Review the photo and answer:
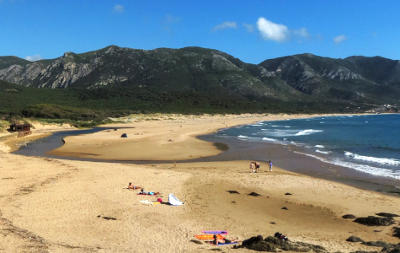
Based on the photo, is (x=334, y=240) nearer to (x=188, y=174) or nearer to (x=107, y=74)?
(x=188, y=174)

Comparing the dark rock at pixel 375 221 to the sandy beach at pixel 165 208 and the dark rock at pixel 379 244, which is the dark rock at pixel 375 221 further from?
the dark rock at pixel 379 244

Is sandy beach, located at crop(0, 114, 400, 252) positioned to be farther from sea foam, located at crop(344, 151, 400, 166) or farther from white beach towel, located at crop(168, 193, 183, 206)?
sea foam, located at crop(344, 151, 400, 166)

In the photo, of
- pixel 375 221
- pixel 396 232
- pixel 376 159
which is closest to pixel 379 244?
pixel 396 232

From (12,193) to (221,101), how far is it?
134 meters

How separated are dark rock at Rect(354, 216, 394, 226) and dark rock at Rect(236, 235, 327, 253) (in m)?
4.39

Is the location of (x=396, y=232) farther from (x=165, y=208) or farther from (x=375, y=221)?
(x=165, y=208)

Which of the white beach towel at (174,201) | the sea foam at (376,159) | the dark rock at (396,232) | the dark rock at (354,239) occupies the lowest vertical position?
the dark rock at (354,239)

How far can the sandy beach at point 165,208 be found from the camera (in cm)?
1279

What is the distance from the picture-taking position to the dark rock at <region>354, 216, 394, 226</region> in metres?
15.1

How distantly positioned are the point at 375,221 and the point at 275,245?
20.1 ft

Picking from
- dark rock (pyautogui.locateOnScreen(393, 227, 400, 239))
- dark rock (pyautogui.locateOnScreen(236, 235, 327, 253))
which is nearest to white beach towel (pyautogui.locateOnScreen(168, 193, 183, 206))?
dark rock (pyautogui.locateOnScreen(236, 235, 327, 253))

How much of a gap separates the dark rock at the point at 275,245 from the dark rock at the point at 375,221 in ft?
14.4

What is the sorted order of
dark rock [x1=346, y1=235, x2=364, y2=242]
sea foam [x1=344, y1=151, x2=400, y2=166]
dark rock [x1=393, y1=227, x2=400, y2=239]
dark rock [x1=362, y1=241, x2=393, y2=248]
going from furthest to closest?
sea foam [x1=344, y1=151, x2=400, y2=166] → dark rock [x1=393, y1=227, x2=400, y2=239] → dark rock [x1=346, y1=235, x2=364, y2=242] → dark rock [x1=362, y1=241, x2=393, y2=248]

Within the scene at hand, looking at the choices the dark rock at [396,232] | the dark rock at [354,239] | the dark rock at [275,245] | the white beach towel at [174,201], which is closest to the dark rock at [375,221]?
the dark rock at [396,232]
